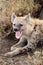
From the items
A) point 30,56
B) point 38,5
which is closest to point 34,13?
point 38,5

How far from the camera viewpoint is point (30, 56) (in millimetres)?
5914

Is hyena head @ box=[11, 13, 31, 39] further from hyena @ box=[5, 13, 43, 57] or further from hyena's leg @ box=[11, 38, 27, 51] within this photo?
hyena's leg @ box=[11, 38, 27, 51]

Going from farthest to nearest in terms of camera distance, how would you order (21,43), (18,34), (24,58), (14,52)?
(21,43) < (18,34) < (14,52) < (24,58)

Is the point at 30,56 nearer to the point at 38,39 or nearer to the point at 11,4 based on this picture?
the point at 38,39

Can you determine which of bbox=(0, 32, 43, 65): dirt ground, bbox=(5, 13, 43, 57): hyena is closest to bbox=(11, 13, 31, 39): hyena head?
bbox=(5, 13, 43, 57): hyena

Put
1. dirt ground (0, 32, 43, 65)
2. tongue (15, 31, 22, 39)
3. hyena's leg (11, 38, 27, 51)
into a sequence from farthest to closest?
hyena's leg (11, 38, 27, 51), tongue (15, 31, 22, 39), dirt ground (0, 32, 43, 65)

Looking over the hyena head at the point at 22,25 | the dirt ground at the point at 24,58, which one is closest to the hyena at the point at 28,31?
the hyena head at the point at 22,25

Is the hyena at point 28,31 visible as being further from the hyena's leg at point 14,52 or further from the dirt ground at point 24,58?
the dirt ground at point 24,58

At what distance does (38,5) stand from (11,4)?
77 centimetres

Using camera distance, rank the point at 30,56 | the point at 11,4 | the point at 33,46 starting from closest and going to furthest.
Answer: the point at 30,56, the point at 33,46, the point at 11,4

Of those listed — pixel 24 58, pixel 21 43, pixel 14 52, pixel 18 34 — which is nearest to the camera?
pixel 24 58

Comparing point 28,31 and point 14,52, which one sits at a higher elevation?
point 28,31

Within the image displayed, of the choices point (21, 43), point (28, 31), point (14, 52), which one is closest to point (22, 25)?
point (28, 31)

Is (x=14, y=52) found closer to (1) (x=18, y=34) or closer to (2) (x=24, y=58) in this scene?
(2) (x=24, y=58)
